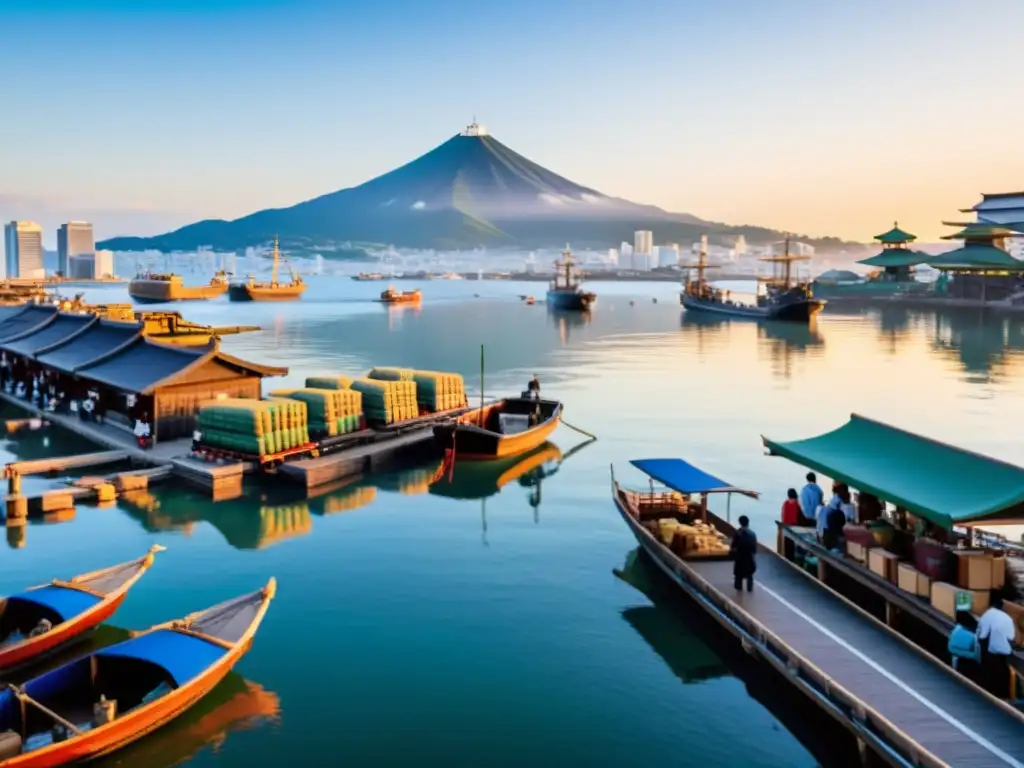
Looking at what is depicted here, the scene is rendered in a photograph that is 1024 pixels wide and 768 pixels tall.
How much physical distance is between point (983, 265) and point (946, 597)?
376 ft

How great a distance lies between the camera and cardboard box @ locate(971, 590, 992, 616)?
14453 mm

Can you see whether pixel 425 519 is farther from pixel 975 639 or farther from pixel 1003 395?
pixel 1003 395

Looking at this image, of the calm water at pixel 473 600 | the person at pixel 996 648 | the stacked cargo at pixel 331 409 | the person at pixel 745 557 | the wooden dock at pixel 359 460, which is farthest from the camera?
the stacked cargo at pixel 331 409

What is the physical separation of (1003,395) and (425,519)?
122 ft

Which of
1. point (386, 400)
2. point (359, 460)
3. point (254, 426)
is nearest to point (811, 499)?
point (359, 460)

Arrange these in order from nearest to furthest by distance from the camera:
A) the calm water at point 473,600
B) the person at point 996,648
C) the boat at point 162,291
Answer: the person at point 996,648
the calm water at point 473,600
the boat at point 162,291

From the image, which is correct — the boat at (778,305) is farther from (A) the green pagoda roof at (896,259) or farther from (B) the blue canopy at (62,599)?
(B) the blue canopy at (62,599)

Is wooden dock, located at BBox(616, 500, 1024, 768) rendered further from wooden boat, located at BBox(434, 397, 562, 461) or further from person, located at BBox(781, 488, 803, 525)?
wooden boat, located at BBox(434, 397, 562, 461)

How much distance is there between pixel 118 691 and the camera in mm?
13883

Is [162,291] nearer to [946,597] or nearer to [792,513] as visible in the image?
[792,513]

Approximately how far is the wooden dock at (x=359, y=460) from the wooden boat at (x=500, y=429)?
1315mm

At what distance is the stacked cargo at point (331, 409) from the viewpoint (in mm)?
30938

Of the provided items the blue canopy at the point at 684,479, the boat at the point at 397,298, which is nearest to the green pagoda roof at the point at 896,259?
the boat at the point at 397,298

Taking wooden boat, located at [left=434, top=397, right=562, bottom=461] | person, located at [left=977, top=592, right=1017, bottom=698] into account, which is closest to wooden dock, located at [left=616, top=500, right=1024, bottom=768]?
person, located at [left=977, top=592, right=1017, bottom=698]
